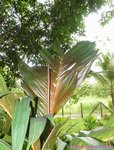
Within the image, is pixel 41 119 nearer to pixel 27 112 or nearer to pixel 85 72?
pixel 27 112

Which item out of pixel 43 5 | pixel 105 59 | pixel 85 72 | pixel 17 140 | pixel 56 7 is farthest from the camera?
pixel 105 59

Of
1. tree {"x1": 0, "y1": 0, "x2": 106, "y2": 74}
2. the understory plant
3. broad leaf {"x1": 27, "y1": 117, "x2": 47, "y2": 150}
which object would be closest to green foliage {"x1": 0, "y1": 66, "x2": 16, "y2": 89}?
tree {"x1": 0, "y1": 0, "x2": 106, "y2": 74}

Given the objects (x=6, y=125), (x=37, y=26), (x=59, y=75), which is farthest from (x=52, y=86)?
(x=37, y=26)

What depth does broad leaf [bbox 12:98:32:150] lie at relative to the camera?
421mm

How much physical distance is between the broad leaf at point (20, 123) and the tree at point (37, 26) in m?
3.21

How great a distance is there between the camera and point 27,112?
1.53 ft

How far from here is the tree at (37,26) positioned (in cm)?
368

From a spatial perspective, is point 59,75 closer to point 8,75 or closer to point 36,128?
point 36,128

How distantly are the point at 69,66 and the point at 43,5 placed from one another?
11.4 ft

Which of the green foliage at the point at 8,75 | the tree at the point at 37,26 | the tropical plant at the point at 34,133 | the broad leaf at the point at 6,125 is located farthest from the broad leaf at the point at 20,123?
the green foliage at the point at 8,75

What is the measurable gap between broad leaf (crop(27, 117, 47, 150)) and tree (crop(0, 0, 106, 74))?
3.21m

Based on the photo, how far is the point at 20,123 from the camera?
45 cm

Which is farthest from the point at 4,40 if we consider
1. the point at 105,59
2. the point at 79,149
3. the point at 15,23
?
the point at 105,59

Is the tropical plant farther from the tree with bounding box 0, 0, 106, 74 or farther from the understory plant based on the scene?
the tree with bounding box 0, 0, 106, 74
